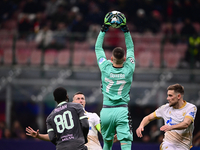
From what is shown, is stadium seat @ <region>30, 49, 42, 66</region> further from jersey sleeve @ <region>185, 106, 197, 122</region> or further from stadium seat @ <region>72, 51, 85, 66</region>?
jersey sleeve @ <region>185, 106, 197, 122</region>

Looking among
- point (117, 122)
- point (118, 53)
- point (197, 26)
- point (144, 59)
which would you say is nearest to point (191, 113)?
point (117, 122)

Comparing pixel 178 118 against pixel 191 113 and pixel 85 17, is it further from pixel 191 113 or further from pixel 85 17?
pixel 85 17

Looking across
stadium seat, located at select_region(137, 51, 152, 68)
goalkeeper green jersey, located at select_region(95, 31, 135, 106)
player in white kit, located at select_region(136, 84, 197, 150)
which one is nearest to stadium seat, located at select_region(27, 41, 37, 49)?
stadium seat, located at select_region(137, 51, 152, 68)

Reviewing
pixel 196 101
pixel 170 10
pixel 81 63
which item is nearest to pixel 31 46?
pixel 81 63

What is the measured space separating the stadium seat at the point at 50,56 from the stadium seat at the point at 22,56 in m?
0.69

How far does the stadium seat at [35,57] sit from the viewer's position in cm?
1236

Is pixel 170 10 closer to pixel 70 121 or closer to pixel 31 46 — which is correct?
pixel 31 46

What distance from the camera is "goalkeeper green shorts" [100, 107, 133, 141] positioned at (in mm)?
4723

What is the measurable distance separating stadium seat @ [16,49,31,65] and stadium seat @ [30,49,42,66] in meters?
0.18

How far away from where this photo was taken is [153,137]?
36.9 ft

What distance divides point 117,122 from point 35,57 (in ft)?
27.0

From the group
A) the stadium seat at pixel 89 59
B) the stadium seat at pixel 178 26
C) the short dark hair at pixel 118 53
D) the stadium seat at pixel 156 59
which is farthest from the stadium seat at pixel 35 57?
the short dark hair at pixel 118 53

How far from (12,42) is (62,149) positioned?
851 cm

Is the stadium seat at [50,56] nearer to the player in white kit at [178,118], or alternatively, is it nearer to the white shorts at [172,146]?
the player in white kit at [178,118]
